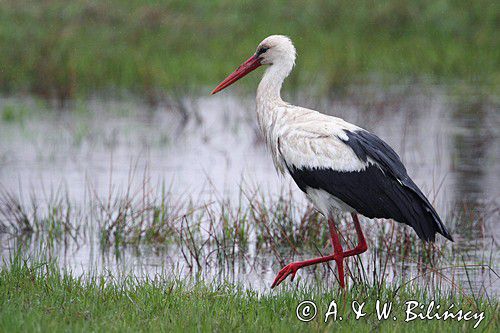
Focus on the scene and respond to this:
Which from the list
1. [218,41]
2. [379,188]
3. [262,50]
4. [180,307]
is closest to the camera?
[180,307]

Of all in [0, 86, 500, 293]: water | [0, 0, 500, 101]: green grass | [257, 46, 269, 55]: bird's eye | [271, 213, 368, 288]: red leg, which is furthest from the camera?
[0, 0, 500, 101]: green grass

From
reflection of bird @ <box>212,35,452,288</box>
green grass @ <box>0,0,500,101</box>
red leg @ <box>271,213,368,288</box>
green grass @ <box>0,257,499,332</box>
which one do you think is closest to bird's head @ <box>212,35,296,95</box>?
reflection of bird @ <box>212,35,452,288</box>

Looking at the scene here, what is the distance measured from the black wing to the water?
3.47 feet

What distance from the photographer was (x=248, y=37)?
20.0m

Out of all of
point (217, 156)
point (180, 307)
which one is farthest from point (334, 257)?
point (217, 156)

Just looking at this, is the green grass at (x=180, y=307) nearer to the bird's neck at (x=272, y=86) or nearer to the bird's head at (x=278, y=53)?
the bird's neck at (x=272, y=86)

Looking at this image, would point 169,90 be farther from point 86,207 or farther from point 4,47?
point 86,207

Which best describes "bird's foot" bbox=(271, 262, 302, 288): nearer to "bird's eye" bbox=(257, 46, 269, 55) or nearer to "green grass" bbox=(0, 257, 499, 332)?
"green grass" bbox=(0, 257, 499, 332)

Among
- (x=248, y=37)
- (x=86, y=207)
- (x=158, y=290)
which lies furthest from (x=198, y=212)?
(x=248, y=37)

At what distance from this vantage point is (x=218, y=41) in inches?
775

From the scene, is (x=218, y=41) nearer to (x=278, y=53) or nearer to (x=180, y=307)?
(x=278, y=53)

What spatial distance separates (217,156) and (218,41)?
25.6 feet

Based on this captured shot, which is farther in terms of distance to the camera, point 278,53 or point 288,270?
point 278,53

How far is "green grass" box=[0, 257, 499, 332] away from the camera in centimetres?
516
